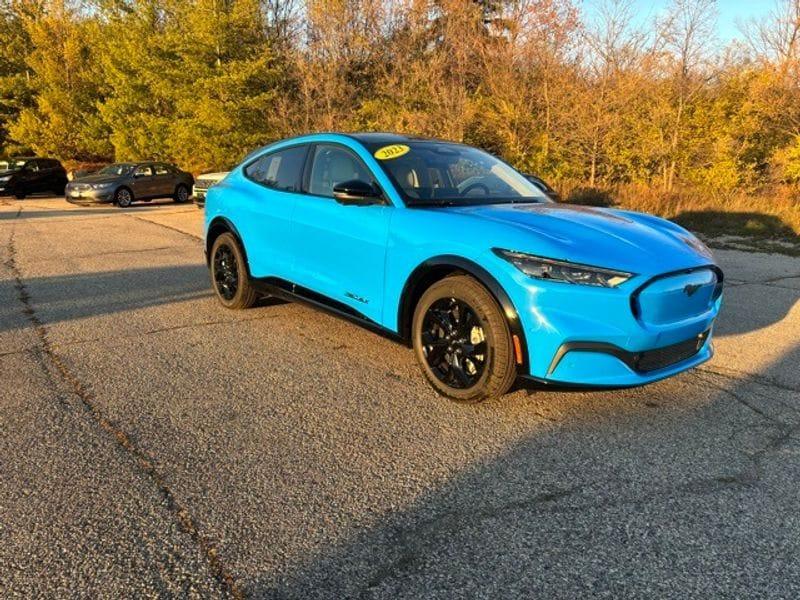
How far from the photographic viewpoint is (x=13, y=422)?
3.46m

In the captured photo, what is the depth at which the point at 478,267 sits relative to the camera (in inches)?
137

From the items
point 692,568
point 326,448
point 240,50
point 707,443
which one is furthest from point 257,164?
point 240,50

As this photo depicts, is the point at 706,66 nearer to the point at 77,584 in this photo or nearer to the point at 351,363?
the point at 351,363

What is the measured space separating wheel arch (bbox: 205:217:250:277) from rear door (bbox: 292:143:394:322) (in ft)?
3.30

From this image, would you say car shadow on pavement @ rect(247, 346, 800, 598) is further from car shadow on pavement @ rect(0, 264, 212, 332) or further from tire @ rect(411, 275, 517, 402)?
car shadow on pavement @ rect(0, 264, 212, 332)

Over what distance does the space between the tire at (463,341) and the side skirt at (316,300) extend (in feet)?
0.96

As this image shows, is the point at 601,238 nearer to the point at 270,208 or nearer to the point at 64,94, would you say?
the point at 270,208

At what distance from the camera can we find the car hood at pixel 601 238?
3.27 m

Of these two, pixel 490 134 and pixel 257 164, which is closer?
pixel 257 164

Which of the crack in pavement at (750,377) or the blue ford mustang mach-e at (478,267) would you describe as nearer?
the blue ford mustang mach-e at (478,267)

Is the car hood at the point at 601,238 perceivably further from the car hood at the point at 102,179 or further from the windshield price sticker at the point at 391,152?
the car hood at the point at 102,179

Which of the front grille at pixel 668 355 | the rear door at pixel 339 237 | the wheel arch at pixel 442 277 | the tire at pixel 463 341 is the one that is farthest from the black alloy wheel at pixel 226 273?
the front grille at pixel 668 355

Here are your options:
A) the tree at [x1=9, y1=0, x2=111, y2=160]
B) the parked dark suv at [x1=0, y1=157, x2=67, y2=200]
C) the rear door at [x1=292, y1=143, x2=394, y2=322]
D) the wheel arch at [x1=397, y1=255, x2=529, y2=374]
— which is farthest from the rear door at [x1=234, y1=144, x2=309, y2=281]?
the tree at [x1=9, y1=0, x2=111, y2=160]

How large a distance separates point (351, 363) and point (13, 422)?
210cm
